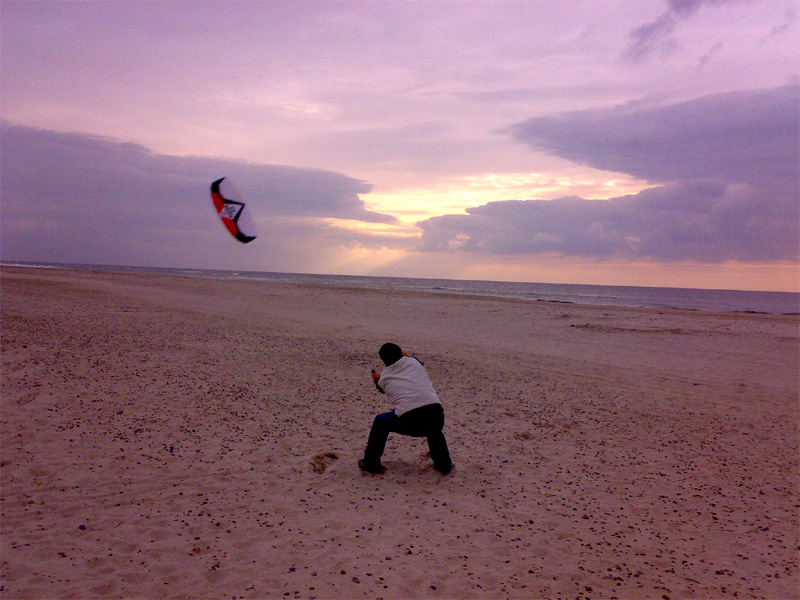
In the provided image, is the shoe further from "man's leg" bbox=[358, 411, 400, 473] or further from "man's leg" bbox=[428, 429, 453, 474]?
"man's leg" bbox=[428, 429, 453, 474]

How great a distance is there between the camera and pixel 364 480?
572cm

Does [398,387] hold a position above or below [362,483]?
above

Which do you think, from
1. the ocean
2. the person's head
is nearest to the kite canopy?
the person's head

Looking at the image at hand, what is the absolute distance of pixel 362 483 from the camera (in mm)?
5645

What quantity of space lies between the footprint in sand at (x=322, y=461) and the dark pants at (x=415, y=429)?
537 mm

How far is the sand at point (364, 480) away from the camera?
4.05 meters

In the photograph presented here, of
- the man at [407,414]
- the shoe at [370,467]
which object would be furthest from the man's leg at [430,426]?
the shoe at [370,467]

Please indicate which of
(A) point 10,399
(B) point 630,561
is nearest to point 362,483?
(B) point 630,561

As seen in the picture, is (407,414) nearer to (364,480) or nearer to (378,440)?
(378,440)

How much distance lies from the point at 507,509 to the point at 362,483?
1594 millimetres

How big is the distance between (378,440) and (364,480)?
1.52ft

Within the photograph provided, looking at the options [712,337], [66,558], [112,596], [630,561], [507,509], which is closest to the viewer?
[112,596]

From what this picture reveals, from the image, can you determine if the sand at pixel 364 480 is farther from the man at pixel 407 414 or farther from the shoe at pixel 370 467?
the man at pixel 407 414

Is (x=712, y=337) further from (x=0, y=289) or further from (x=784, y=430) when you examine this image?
(x=0, y=289)
